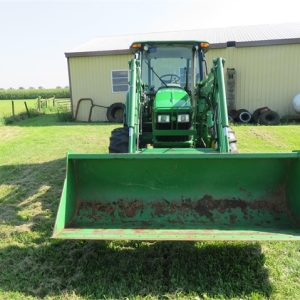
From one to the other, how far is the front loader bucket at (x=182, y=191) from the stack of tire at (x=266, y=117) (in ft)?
31.5

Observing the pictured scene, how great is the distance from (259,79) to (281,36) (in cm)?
179

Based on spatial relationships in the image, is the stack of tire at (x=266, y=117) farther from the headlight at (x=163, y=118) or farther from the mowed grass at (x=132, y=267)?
the mowed grass at (x=132, y=267)

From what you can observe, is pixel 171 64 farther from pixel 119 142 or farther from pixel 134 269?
pixel 134 269

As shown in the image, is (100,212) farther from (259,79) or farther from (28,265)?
(259,79)

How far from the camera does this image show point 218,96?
4.64 metres

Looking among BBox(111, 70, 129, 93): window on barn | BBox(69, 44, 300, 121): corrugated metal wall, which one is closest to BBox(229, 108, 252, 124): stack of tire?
BBox(69, 44, 300, 121): corrugated metal wall

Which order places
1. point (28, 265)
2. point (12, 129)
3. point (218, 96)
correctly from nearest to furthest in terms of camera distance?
point (28, 265), point (218, 96), point (12, 129)

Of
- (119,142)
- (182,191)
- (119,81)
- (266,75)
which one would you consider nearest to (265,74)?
(266,75)

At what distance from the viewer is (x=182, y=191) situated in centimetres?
367

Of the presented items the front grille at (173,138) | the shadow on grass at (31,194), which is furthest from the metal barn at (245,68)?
the front grille at (173,138)

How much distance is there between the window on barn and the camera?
1481 cm

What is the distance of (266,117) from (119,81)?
5.85m

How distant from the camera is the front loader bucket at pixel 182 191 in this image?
3.46 m

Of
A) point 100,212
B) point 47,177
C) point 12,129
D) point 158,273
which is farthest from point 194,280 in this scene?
point 12,129
